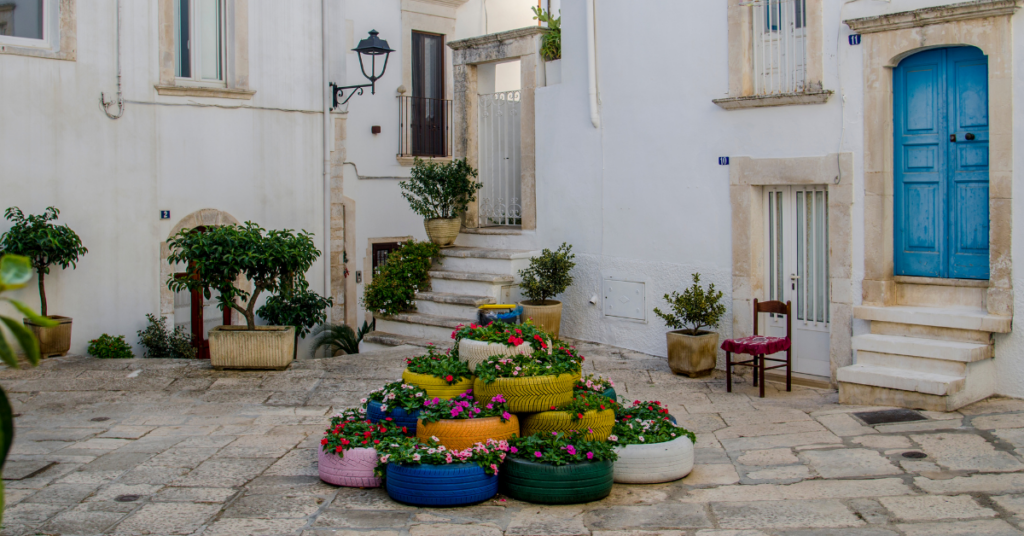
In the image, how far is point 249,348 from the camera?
934 cm

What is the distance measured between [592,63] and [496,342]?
17.2ft

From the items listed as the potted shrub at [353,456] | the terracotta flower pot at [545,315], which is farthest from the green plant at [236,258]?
the potted shrub at [353,456]

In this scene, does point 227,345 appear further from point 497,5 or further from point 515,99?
point 497,5

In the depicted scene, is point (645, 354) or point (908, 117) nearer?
point (908, 117)

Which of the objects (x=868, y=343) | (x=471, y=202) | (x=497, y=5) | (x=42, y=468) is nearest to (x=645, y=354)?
(x=868, y=343)

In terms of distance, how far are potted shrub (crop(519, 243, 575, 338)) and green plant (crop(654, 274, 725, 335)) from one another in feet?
5.36

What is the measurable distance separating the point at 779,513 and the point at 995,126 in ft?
13.7

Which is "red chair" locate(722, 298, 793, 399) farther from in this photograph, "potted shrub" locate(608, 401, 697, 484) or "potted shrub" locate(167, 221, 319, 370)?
"potted shrub" locate(167, 221, 319, 370)

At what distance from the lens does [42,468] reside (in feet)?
19.6

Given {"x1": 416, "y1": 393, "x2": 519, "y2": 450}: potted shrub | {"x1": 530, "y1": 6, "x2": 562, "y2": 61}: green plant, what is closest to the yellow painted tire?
{"x1": 416, "y1": 393, "x2": 519, "y2": 450}: potted shrub

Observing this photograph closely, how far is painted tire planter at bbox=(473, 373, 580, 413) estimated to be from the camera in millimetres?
5695

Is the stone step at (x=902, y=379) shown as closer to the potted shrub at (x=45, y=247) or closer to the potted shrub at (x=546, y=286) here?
the potted shrub at (x=546, y=286)

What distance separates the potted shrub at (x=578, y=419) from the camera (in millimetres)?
5629

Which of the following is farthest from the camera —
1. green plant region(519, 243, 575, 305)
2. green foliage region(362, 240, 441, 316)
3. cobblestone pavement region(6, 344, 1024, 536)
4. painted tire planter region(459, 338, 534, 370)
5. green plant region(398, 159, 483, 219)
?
green plant region(398, 159, 483, 219)
